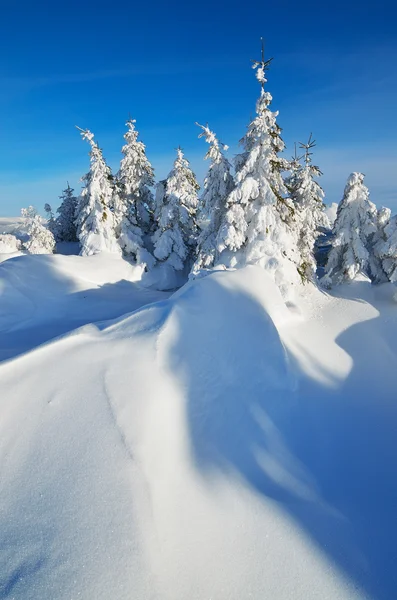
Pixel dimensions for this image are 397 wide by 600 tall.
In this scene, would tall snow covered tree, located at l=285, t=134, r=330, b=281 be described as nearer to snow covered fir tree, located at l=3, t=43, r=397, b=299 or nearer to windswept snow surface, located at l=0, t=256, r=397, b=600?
snow covered fir tree, located at l=3, t=43, r=397, b=299

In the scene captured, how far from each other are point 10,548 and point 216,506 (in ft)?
10.6

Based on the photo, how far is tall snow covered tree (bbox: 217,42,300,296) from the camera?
54.4ft

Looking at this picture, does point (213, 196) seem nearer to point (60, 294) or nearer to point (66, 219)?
point (60, 294)

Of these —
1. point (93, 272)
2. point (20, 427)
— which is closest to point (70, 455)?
point (20, 427)

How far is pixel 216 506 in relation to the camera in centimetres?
588

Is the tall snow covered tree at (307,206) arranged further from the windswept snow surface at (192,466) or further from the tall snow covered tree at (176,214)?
the windswept snow surface at (192,466)

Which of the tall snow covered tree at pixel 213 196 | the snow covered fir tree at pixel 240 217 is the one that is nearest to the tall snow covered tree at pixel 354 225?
the snow covered fir tree at pixel 240 217

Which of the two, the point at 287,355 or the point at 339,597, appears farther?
the point at 287,355

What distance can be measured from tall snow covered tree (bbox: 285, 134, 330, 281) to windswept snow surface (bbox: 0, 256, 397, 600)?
11.5 meters

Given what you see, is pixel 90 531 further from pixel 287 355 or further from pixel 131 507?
pixel 287 355

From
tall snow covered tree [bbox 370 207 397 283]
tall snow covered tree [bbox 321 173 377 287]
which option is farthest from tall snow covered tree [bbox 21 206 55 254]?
tall snow covered tree [bbox 370 207 397 283]

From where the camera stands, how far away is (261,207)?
1691 cm

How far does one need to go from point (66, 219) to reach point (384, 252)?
30662 mm

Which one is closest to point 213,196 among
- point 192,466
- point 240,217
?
point 240,217
